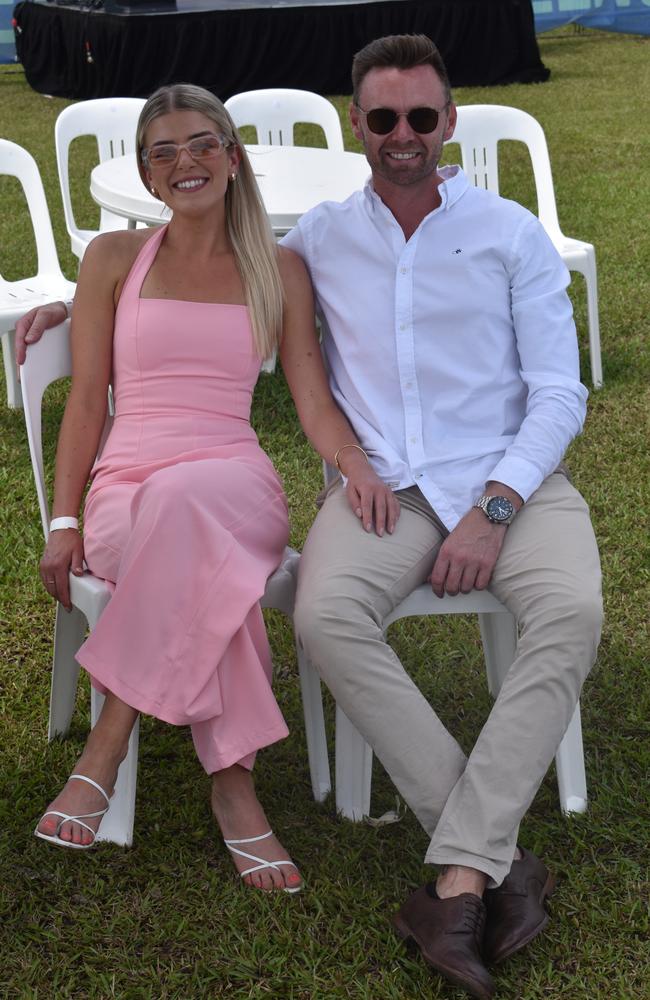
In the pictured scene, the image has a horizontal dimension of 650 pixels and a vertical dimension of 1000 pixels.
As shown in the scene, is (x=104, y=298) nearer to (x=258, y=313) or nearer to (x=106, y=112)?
(x=258, y=313)

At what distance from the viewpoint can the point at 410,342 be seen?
8.68ft

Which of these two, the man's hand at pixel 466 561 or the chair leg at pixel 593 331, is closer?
the man's hand at pixel 466 561

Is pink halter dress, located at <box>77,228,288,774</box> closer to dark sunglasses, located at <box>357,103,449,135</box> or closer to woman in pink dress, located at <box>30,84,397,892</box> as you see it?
woman in pink dress, located at <box>30,84,397,892</box>

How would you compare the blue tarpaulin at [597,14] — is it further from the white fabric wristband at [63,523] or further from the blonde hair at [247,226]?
the white fabric wristband at [63,523]

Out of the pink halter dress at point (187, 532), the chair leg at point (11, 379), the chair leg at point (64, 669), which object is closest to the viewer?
the pink halter dress at point (187, 532)

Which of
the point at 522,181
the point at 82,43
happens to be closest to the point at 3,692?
the point at 522,181

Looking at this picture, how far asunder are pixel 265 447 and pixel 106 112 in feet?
7.38

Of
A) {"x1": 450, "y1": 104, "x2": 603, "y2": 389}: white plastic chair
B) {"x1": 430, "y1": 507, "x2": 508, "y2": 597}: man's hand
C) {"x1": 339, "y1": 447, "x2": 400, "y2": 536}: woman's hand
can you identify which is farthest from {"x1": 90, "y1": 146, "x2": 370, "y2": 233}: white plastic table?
{"x1": 430, "y1": 507, "x2": 508, "y2": 597}: man's hand

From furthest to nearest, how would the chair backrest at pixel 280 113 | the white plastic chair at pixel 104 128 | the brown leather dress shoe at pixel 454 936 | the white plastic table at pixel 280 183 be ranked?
the chair backrest at pixel 280 113, the white plastic chair at pixel 104 128, the white plastic table at pixel 280 183, the brown leather dress shoe at pixel 454 936

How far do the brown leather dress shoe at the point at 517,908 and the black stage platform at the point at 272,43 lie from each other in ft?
42.3

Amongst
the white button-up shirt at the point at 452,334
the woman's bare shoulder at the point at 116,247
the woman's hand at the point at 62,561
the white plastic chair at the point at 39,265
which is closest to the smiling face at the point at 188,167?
the woman's bare shoulder at the point at 116,247

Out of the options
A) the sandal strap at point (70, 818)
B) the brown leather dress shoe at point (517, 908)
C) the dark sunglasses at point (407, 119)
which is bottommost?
the brown leather dress shoe at point (517, 908)

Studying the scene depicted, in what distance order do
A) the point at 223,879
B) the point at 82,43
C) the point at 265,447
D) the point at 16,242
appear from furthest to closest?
the point at 82,43 → the point at 16,242 → the point at 265,447 → the point at 223,879

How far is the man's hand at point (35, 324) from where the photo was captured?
2.66m
